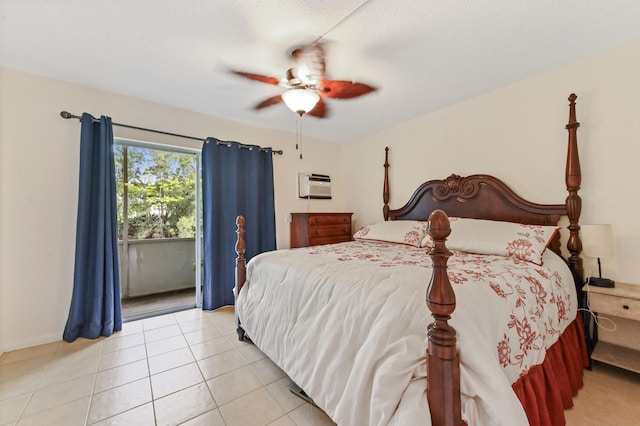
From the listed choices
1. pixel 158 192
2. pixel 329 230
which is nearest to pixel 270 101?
pixel 329 230

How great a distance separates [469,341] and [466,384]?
0.47ft

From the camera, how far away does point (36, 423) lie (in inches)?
55.4

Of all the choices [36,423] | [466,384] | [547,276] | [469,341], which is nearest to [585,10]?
[547,276]

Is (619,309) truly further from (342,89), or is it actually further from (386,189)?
(342,89)

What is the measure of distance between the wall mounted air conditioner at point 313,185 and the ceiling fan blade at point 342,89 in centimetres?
153

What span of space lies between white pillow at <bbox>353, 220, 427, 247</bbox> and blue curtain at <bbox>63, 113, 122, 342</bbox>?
8.53 feet

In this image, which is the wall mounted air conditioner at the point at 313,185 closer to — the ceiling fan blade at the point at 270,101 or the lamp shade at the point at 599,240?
the ceiling fan blade at the point at 270,101

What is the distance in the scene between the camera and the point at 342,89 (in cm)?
249

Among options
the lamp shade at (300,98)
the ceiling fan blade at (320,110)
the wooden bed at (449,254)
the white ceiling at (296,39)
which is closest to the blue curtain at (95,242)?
the white ceiling at (296,39)

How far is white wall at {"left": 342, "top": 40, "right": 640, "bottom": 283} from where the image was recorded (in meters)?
1.92

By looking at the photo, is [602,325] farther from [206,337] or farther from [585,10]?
[206,337]

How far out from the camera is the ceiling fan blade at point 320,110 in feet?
9.23

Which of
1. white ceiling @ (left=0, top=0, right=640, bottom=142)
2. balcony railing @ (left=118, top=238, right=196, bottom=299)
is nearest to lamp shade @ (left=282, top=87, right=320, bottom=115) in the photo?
white ceiling @ (left=0, top=0, right=640, bottom=142)

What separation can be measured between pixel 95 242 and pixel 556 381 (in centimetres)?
361
